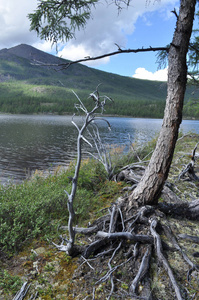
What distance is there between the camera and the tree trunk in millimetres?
3594

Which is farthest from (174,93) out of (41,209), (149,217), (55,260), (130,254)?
(41,209)

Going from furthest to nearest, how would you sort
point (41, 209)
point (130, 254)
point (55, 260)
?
point (41, 209) < point (55, 260) < point (130, 254)

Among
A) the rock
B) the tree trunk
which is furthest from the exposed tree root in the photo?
the tree trunk

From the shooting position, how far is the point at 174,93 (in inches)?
144

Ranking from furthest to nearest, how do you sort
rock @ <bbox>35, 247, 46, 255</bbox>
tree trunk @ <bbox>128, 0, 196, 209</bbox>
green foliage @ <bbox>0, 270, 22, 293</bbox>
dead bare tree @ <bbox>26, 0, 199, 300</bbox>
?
rock @ <bbox>35, 247, 46, 255</bbox>
tree trunk @ <bbox>128, 0, 196, 209</bbox>
dead bare tree @ <bbox>26, 0, 199, 300</bbox>
green foliage @ <bbox>0, 270, 22, 293</bbox>

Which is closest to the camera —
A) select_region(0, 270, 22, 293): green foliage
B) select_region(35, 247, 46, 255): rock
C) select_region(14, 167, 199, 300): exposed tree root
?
select_region(14, 167, 199, 300): exposed tree root

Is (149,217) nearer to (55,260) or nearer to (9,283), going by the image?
(55,260)

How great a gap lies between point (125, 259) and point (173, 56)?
3531 millimetres

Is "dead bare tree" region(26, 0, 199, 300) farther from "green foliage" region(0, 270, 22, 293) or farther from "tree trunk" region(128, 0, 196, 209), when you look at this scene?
"green foliage" region(0, 270, 22, 293)

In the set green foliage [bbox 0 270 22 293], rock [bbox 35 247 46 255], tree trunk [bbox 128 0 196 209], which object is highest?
tree trunk [bbox 128 0 196 209]

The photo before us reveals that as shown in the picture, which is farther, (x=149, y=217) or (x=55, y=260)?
(x=149, y=217)

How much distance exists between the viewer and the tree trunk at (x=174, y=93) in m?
3.59

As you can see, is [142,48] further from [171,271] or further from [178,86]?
[171,271]

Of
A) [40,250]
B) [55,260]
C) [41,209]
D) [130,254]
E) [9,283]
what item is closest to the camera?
[9,283]
